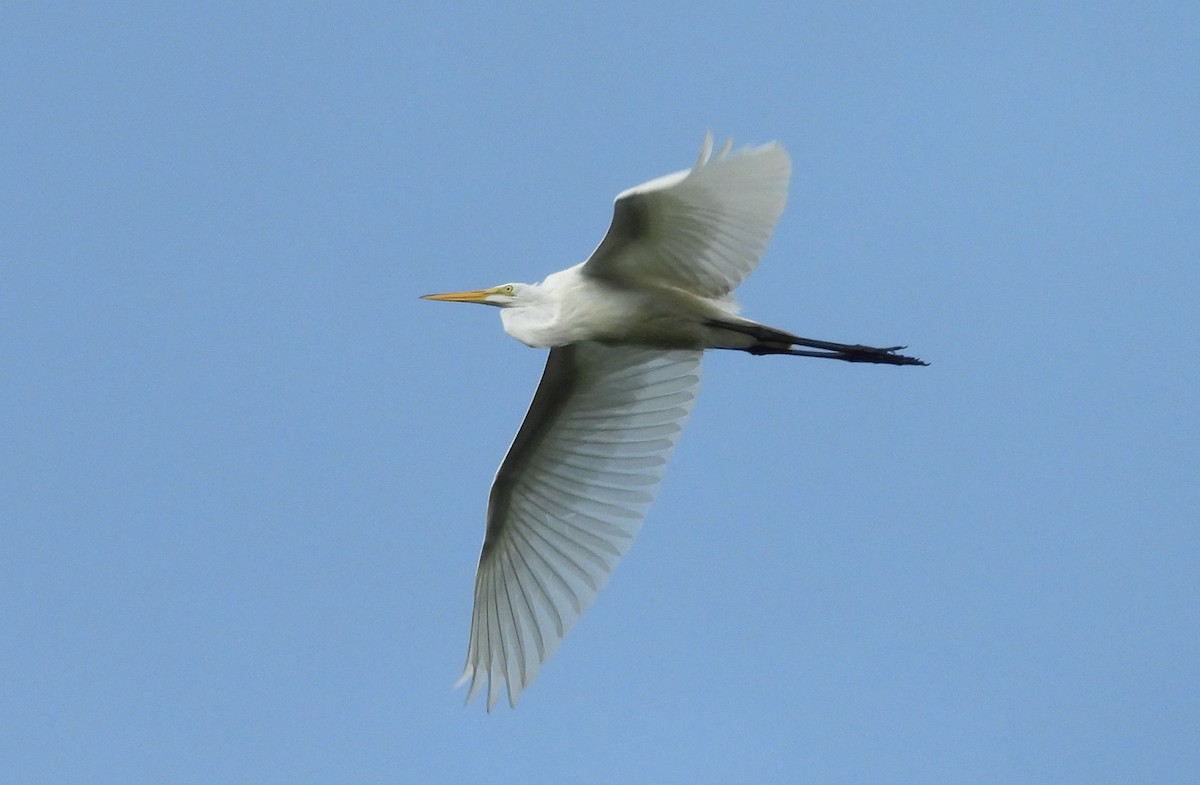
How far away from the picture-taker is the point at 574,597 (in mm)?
9750

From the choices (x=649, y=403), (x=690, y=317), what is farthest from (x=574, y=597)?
(x=690, y=317)

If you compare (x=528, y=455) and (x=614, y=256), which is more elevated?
(x=614, y=256)

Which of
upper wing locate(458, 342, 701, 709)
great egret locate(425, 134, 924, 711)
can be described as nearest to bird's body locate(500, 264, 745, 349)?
great egret locate(425, 134, 924, 711)

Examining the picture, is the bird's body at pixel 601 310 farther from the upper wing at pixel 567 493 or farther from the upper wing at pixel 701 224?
the upper wing at pixel 567 493

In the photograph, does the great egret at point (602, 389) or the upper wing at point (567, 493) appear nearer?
the great egret at point (602, 389)

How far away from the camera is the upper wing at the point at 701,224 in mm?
8359

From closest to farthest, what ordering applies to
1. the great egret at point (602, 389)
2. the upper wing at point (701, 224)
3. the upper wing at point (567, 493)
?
the upper wing at point (701, 224) < the great egret at point (602, 389) < the upper wing at point (567, 493)

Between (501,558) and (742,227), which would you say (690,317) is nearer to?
(742,227)

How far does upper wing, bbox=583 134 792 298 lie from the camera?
8359 mm

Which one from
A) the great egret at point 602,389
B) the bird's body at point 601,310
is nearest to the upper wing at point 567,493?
the great egret at point 602,389

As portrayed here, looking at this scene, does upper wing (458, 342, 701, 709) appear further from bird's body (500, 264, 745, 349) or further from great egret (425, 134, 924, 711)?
bird's body (500, 264, 745, 349)

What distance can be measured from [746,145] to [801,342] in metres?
1.59

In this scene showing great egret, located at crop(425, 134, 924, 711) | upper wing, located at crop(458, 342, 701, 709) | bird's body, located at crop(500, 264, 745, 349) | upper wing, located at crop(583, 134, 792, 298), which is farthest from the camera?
upper wing, located at crop(458, 342, 701, 709)

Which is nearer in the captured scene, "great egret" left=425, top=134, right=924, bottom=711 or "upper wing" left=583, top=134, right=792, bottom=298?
"upper wing" left=583, top=134, right=792, bottom=298
